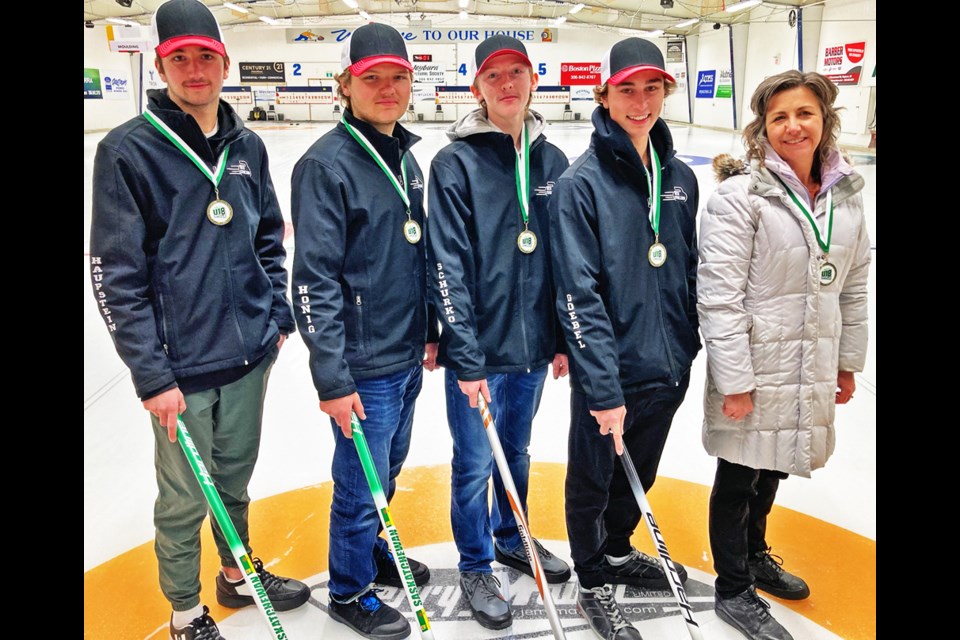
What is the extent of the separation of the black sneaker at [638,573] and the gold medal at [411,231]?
128 centimetres

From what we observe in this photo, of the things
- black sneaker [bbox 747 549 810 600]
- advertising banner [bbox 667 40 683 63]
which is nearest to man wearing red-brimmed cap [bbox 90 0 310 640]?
black sneaker [bbox 747 549 810 600]

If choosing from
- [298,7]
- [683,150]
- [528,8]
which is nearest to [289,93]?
[298,7]

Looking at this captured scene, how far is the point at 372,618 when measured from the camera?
82.1 inches

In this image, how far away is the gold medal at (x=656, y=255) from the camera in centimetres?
191

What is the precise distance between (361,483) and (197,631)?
646 millimetres

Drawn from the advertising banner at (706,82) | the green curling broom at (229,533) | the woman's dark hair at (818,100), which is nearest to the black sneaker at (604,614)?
the green curling broom at (229,533)

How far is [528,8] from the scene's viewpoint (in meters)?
20.6

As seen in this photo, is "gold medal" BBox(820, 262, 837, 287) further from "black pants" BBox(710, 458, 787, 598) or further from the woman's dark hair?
"black pants" BBox(710, 458, 787, 598)

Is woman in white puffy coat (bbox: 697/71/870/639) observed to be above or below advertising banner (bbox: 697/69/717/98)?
below

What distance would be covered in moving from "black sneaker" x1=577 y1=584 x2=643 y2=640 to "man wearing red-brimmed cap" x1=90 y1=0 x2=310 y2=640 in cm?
113

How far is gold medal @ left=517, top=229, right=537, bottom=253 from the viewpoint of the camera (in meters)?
1.99

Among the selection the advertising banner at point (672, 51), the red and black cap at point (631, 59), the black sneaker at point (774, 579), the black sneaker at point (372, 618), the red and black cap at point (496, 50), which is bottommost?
the black sneaker at point (372, 618)

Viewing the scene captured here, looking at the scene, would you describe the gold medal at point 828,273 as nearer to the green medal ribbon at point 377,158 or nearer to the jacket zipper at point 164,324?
the green medal ribbon at point 377,158

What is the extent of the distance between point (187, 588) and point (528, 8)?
21.5 m
